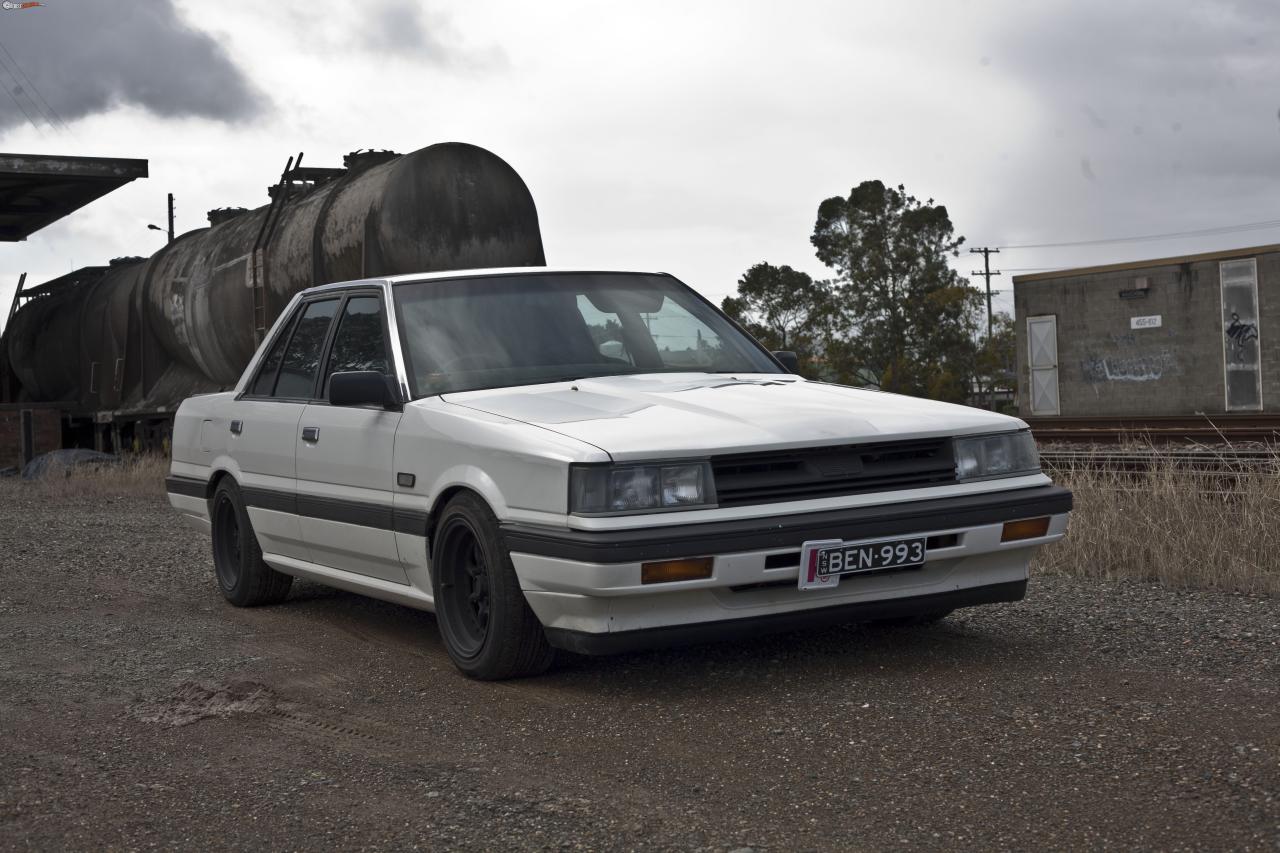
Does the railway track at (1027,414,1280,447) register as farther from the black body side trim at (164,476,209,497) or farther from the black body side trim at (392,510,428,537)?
the black body side trim at (392,510,428,537)

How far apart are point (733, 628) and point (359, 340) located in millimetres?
2413

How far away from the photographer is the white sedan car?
4551 millimetres

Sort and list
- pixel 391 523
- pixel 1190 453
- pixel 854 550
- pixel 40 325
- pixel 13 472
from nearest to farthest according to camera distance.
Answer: pixel 854 550 → pixel 391 523 → pixel 1190 453 → pixel 13 472 → pixel 40 325

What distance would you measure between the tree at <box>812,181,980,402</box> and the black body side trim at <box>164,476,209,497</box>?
51054 mm

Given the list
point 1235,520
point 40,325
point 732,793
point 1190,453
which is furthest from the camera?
point 40,325

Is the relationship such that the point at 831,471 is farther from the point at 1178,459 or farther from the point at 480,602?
the point at 1178,459

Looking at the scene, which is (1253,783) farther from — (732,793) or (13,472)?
(13,472)

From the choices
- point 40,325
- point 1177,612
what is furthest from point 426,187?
point 40,325

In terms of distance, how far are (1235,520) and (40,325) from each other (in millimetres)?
21112

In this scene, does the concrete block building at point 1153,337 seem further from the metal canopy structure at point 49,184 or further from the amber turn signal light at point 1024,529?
the amber turn signal light at point 1024,529

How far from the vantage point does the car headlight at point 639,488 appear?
4.51 metres

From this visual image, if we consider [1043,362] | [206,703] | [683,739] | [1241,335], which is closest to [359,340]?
[206,703]

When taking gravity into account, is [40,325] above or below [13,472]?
above

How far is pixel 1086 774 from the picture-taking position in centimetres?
361
